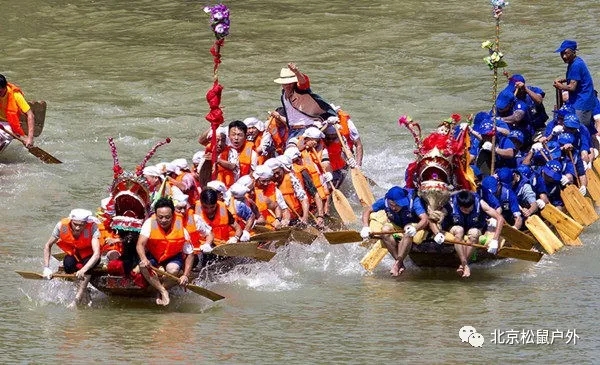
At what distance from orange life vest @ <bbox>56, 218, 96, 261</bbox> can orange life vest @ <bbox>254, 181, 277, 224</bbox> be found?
2.33 metres

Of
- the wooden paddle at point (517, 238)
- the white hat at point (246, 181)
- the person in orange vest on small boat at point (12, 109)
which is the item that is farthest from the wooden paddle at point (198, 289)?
the person in orange vest on small boat at point (12, 109)

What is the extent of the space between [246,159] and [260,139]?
634mm

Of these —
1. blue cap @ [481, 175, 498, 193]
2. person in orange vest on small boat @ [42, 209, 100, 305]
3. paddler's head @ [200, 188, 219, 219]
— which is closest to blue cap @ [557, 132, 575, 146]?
blue cap @ [481, 175, 498, 193]

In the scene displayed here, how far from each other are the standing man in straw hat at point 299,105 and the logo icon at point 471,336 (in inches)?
176

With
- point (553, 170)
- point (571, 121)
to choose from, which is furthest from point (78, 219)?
point (571, 121)

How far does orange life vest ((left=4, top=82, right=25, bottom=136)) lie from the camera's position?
16656mm

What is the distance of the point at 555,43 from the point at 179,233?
12.3 meters

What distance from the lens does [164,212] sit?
1140cm

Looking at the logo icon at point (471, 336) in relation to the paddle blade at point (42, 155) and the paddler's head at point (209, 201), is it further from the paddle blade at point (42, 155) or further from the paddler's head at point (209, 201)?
the paddle blade at point (42, 155)

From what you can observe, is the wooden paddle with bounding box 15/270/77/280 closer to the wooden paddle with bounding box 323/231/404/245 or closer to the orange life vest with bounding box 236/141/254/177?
the wooden paddle with bounding box 323/231/404/245

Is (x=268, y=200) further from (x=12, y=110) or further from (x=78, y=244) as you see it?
(x=12, y=110)

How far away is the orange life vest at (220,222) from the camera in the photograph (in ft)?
41.0

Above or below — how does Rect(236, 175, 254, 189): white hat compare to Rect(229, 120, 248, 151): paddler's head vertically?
below

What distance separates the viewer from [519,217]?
13.5m
